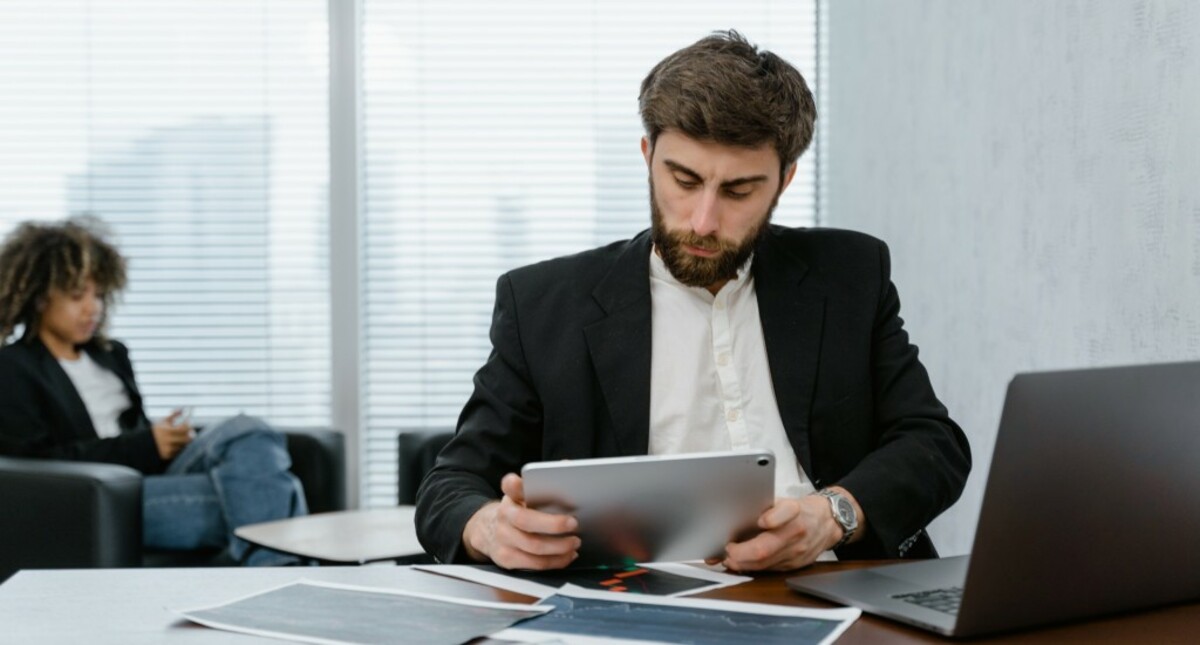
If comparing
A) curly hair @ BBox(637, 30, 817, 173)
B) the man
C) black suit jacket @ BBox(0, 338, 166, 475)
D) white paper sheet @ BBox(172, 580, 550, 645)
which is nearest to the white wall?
the man

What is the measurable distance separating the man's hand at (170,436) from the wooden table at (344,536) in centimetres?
38

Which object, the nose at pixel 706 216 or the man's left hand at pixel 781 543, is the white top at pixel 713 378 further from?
the man's left hand at pixel 781 543

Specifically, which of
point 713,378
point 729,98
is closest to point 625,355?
point 713,378

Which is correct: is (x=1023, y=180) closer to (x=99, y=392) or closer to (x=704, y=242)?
(x=704, y=242)

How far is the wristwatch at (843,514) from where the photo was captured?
58.0 inches

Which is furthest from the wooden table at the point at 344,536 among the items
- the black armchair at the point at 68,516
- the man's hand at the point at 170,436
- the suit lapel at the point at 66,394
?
the suit lapel at the point at 66,394

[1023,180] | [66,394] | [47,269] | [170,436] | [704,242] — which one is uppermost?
[1023,180]

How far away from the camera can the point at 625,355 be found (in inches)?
69.7

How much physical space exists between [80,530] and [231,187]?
1.56 m

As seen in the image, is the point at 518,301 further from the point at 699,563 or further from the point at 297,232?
the point at 297,232

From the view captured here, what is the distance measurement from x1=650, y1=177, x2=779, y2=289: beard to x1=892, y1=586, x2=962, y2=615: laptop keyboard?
684 mm

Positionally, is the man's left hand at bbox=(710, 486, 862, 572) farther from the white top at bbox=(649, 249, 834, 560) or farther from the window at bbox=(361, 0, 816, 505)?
the window at bbox=(361, 0, 816, 505)

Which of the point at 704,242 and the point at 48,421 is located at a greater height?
the point at 704,242

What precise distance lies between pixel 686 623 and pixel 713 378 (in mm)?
736
